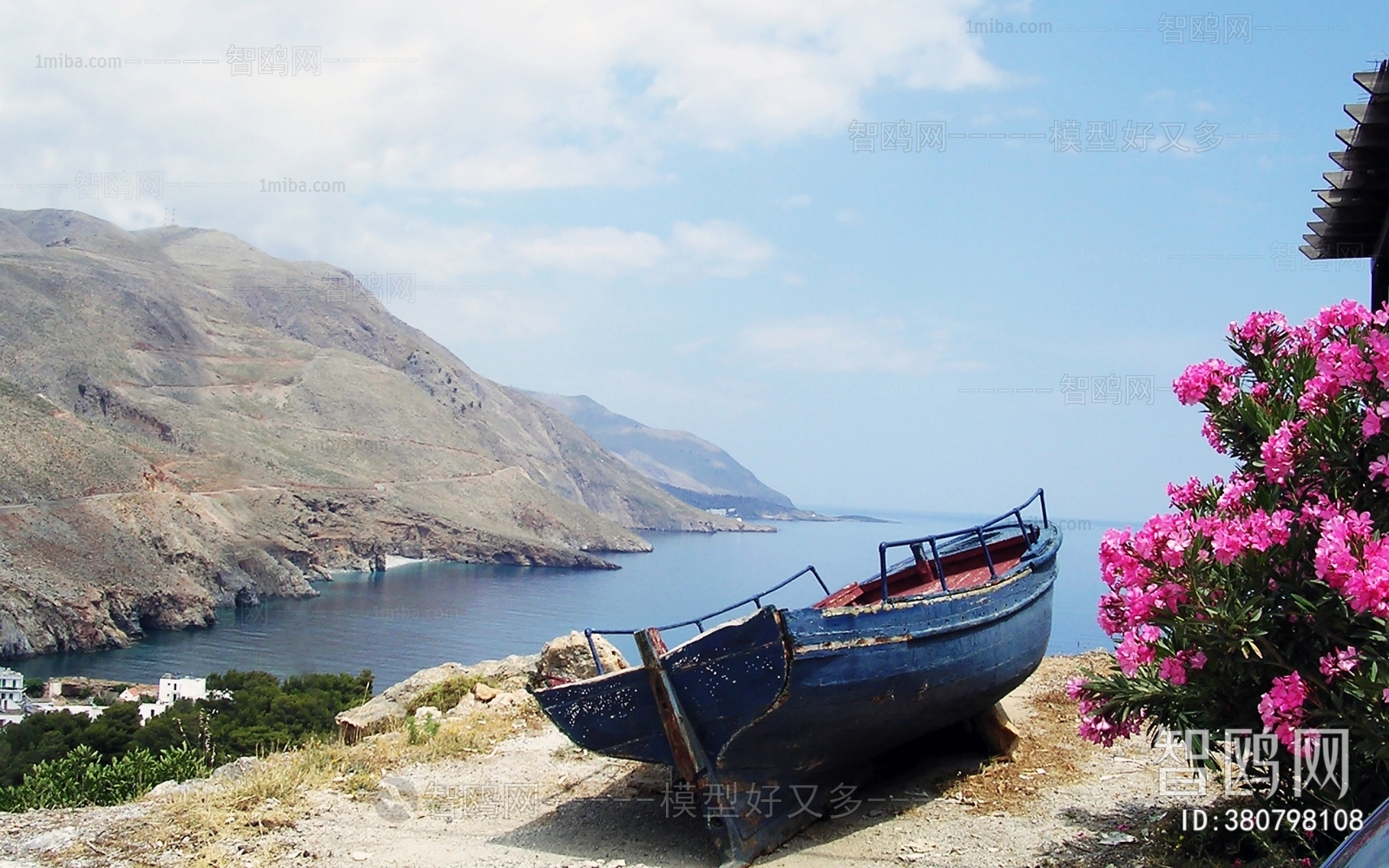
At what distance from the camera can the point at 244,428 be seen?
11438cm

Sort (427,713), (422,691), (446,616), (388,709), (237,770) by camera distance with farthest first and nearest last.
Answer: (446,616) → (422,691) → (388,709) → (427,713) → (237,770)

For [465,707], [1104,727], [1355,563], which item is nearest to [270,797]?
[465,707]

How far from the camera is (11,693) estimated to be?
48.6 m

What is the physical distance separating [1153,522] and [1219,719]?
119cm

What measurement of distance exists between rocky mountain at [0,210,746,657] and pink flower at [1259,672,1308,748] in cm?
7682

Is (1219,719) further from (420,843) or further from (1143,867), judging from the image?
(420,843)

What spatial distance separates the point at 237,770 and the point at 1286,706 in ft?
30.5

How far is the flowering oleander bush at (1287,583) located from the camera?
481 centimetres

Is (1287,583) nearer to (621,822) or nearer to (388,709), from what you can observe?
(621,822)

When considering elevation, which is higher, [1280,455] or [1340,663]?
[1280,455]

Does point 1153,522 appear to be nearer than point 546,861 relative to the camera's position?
Yes

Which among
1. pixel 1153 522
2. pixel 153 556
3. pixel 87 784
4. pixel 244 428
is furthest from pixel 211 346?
pixel 1153 522

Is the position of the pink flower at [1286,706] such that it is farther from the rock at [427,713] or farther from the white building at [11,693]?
the white building at [11,693]

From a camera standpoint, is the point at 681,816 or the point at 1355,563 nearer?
the point at 1355,563
